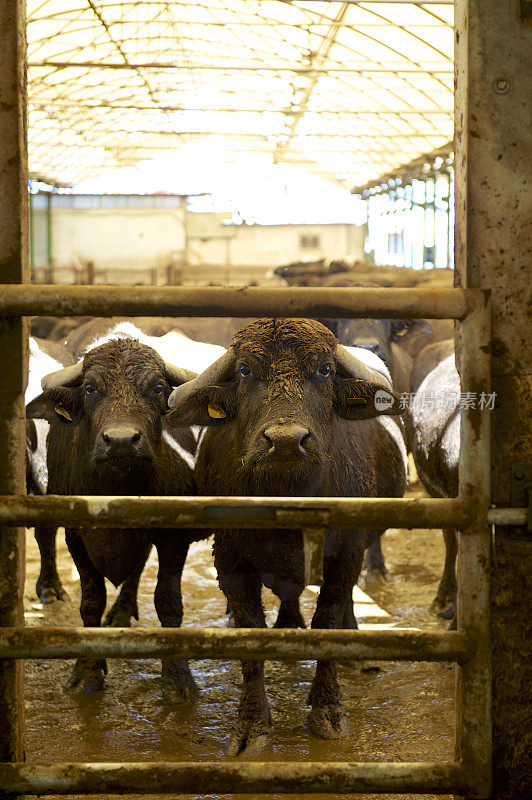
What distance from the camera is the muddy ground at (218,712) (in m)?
3.22

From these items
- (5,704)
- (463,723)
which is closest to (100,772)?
(5,704)

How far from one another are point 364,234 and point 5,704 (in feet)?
97.2

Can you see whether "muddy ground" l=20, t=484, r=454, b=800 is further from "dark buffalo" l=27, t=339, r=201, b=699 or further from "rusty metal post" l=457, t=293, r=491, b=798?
"rusty metal post" l=457, t=293, r=491, b=798

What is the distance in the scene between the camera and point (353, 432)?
3852 millimetres

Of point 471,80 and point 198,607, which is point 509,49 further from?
point 198,607

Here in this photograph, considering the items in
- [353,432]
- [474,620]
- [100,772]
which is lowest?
[100,772]

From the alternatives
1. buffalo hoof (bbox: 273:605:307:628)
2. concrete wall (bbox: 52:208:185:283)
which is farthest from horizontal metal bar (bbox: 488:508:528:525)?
concrete wall (bbox: 52:208:185:283)

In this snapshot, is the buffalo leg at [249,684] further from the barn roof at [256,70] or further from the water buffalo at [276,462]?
the barn roof at [256,70]

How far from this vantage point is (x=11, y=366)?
2.18 m

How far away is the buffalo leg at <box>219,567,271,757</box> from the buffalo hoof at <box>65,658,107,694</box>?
78cm

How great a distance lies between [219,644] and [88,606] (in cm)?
215

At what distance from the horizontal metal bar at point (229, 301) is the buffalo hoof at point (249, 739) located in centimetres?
187

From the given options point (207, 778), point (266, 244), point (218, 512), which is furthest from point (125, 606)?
point (266, 244)

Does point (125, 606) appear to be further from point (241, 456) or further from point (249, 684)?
point (241, 456)
